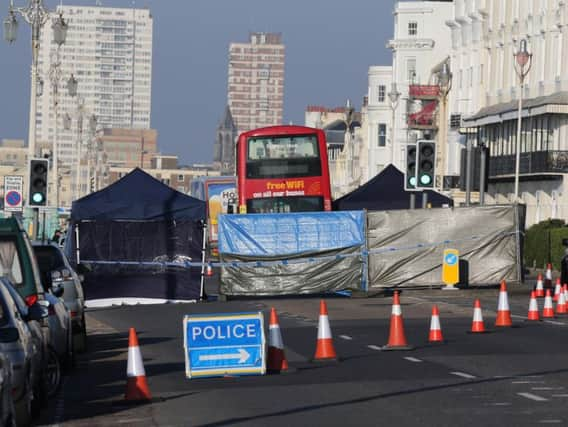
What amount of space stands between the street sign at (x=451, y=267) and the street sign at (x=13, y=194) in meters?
10.8

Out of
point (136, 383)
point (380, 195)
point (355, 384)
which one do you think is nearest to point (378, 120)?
point (380, 195)

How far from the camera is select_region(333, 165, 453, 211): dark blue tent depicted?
4753 cm

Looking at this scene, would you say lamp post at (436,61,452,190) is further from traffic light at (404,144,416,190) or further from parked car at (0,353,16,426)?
parked car at (0,353,16,426)

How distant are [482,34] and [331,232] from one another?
4467cm

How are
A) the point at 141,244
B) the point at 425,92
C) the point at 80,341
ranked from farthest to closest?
the point at 425,92
the point at 141,244
the point at 80,341

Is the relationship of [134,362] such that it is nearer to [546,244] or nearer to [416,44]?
[546,244]

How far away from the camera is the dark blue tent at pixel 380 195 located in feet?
156

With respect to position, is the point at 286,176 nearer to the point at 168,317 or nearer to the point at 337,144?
the point at 168,317

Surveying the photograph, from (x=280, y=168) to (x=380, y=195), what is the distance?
3.59 m

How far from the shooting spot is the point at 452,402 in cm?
1501

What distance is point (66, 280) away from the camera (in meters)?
22.0

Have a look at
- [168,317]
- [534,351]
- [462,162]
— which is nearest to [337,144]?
[462,162]

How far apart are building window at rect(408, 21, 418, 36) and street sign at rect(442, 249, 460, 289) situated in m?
74.2

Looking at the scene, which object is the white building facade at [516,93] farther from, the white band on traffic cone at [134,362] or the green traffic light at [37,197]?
the white band on traffic cone at [134,362]
